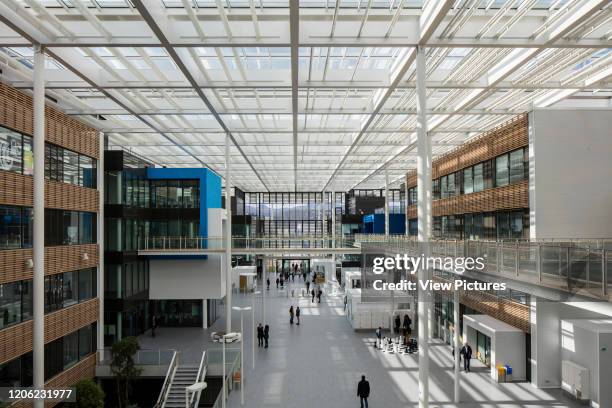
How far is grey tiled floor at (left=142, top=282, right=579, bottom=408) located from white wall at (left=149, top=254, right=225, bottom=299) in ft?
6.91

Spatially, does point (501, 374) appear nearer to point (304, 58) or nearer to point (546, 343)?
point (546, 343)

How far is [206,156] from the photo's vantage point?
121 ft

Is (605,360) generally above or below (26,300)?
below

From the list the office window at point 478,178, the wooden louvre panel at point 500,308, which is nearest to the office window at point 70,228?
the wooden louvre panel at point 500,308

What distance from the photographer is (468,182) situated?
81.4 feet

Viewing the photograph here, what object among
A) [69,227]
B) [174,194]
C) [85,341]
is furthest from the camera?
[174,194]

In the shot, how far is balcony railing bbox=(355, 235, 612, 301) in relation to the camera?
841 cm

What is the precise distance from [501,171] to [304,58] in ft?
32.0

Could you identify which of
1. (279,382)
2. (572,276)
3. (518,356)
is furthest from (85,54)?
(518,356)

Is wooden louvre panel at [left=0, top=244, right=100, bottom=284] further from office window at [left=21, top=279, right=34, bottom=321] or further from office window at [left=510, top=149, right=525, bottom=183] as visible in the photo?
office window at [left=510, top=149, right=525, bottom=183]

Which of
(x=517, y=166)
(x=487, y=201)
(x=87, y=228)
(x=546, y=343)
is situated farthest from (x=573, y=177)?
(x=87, y=228)

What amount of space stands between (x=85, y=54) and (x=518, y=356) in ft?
61.2

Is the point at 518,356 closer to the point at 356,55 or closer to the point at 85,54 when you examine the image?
the point at 356,55

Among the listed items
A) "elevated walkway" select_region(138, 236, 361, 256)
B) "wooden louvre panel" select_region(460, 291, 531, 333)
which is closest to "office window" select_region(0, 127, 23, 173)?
"elevated walkway" select_region(138, 236, 361, 256)
